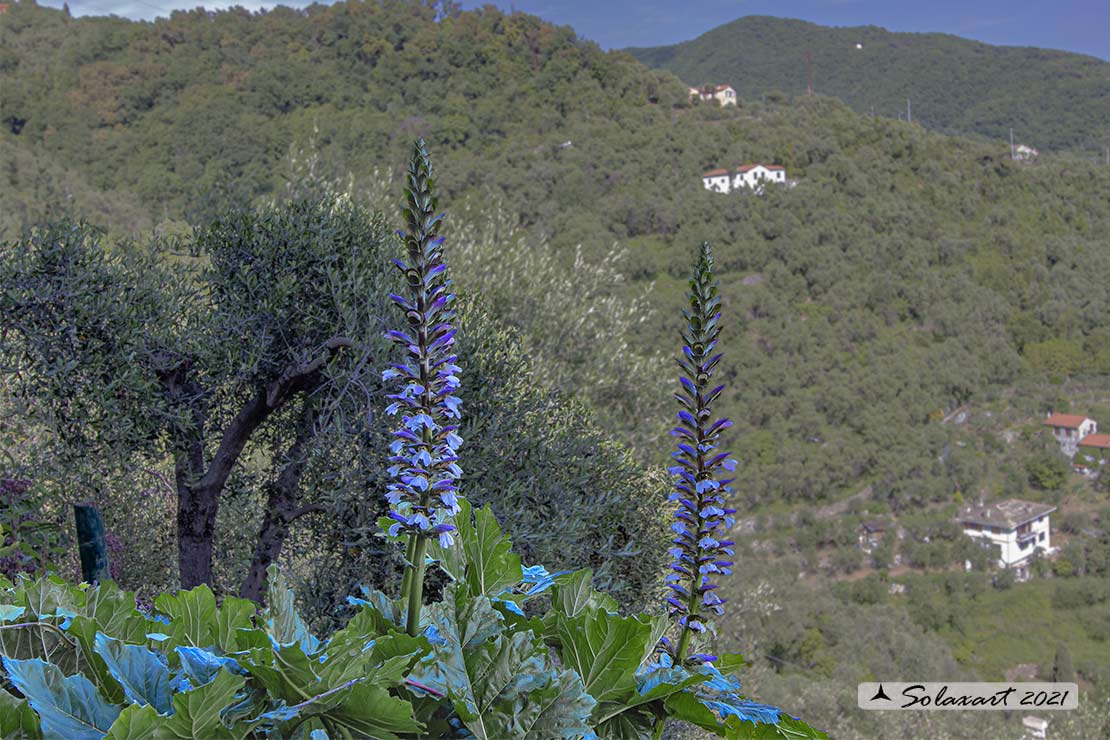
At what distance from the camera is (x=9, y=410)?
7086mm

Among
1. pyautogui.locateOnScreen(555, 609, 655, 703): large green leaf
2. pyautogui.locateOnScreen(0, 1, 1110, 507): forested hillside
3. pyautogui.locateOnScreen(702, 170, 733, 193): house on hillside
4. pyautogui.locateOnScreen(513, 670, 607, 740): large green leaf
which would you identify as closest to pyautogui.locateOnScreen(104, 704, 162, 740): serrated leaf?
pyautogui.locateOnScreen(513, 670, 607, 740): large green leaf

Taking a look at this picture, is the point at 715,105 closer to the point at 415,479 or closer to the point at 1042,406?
the point at 1042,406

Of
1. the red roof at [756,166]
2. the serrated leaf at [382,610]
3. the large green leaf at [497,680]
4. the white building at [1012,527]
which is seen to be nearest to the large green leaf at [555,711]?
the large green leaf at [497,680]

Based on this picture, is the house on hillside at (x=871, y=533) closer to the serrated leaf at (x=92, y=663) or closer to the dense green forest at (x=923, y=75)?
the serrated leaf at (x=92, y=663)

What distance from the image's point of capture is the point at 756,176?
66.4 metres

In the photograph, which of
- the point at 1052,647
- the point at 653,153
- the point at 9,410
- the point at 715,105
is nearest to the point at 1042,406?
the point at 1052,647

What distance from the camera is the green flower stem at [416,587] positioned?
1.75m

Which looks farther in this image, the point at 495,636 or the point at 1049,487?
the point at 1049,487

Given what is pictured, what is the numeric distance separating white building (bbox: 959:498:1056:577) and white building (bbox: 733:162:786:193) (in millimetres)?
27175

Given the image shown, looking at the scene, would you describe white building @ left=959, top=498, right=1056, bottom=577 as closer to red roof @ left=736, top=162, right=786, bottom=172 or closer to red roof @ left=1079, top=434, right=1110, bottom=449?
red roof @ left=1079, top=434, right=1110, bottom=449

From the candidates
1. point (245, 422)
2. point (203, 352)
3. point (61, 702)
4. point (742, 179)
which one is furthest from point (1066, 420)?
point (61, 702)

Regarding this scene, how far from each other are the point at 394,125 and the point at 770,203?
2849cm

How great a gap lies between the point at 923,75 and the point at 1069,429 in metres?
86.8

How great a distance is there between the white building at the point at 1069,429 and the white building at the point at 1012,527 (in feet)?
17.6
